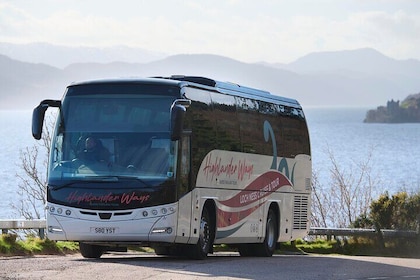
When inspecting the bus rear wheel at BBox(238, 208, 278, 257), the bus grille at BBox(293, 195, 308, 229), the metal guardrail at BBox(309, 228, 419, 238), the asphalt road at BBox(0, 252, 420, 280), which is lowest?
the asphalt road at BBox(0, 252, 420, 280)

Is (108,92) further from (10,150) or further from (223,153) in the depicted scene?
(10,150)

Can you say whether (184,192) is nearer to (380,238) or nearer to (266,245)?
(266,245)

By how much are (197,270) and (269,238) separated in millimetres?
7352

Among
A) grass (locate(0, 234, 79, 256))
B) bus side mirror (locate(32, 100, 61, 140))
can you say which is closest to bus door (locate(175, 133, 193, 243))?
bus side mirror (locate(32, 100, 61, 140))

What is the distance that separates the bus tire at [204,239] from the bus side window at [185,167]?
1.04 metres

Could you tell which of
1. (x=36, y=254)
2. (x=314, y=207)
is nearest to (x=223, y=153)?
(x=36, y=254)

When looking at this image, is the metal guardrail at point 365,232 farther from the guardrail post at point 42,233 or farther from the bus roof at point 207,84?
the guardrail post at point 42,233

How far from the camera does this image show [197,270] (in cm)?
1941

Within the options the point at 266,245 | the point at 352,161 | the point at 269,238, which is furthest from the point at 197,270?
the point at 352,161

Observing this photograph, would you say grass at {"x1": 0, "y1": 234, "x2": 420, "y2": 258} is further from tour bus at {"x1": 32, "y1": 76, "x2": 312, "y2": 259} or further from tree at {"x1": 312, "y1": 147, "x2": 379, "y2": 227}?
tree at {"x1": 312, "y1": 147, "x2": 379, "y2": 227}

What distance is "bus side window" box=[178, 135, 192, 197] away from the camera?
70.1ft

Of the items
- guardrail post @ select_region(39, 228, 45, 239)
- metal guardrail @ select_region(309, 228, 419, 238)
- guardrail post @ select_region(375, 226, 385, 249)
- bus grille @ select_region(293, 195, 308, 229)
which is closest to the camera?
guardrail post @ select_region(39, 228, 45, 239)

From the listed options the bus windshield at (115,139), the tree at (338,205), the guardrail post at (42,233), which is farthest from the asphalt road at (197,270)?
A: the tree at (338,205)

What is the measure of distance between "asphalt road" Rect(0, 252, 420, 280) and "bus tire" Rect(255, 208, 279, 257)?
324 cm
